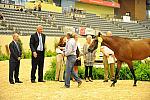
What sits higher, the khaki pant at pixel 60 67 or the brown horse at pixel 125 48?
the brown horse at pixel 125 48

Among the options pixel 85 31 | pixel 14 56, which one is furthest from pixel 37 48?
pixel 85 31

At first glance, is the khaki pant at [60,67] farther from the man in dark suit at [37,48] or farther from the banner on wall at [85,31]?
the banner on wall at [85,31]

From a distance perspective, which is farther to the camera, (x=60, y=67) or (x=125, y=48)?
(x=60, y=67)

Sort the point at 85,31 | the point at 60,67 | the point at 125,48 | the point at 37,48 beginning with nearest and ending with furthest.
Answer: the point at 125,48
the point at 37,48
the point at 60,67
the point at 85,31

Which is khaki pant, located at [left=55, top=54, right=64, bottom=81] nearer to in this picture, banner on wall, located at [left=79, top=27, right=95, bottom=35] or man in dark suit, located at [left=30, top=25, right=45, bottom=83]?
man in dark suit, located at [left=30, top=25, right=45, bottom=83]

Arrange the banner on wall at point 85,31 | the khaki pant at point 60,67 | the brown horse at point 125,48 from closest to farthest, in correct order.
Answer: the brown horse at point 125,48, the khaki pant at point 60,67, the banner on wall at point 85,31

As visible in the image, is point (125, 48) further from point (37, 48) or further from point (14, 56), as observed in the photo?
point (14, 56)

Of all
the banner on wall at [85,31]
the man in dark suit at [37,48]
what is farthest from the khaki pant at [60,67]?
the banner on wall at [85,31]

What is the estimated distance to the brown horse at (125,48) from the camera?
14.0m

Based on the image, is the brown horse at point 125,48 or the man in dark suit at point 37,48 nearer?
the brown horse at point 125,48

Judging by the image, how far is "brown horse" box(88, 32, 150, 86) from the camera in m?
14.0

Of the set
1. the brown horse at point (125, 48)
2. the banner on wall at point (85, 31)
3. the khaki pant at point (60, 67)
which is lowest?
the khaki pant at point (60, 67)

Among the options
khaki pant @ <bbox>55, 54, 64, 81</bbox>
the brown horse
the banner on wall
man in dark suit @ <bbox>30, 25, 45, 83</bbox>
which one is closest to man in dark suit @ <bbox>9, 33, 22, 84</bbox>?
man in dark suit @ <bbox>30, 25, 45, 83</bbox>

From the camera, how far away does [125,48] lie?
1405 centimetres
